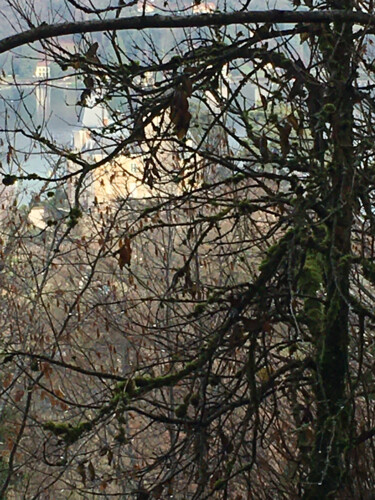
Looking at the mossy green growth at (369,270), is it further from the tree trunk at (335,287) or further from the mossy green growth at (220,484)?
the mossy green growth at (220,484)

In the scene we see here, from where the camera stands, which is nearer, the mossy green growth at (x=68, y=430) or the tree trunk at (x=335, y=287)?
the mossy green growth at (x=68, y=430)

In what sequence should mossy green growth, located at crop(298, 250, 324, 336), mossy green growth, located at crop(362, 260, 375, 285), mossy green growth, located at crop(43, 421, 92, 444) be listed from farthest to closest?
1. mossy green growth, located at crop(298, 250, 324, 336)
2. mossy green growth, located at crop(362, 260, 375, 285)
3. mossy green growth, located at crop(43, 421, 92, 444)

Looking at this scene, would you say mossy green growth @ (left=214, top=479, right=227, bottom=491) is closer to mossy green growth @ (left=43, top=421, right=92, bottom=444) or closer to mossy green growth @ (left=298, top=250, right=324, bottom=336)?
mossy green growth @ (left=43, top=421, right=92, bottom=444)

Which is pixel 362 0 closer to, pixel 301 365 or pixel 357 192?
pixel 357 192

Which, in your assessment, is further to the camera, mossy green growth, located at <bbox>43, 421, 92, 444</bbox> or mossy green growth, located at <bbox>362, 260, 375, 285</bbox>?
mossy green growth, located at <bbox>362, 260, 375, 285</bbox>

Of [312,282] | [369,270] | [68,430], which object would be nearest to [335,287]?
[369,270]

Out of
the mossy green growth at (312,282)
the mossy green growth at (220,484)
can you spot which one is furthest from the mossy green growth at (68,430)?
the mossy green growth at (312,282)

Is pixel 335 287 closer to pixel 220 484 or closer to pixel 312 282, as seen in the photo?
pixel 312 282

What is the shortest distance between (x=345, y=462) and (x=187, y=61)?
82.1 inches

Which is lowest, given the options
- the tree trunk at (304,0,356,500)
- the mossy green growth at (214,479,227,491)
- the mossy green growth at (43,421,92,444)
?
the mossy green growth at (214,479,227,491)

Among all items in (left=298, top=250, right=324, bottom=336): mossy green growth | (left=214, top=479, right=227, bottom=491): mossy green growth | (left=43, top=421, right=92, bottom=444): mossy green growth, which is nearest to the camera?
(left=43, top=421, right=92, bottom=444): mossy green growth

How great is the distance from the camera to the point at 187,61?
13.9 feet

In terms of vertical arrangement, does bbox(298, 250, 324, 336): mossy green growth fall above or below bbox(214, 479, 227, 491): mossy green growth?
→ above

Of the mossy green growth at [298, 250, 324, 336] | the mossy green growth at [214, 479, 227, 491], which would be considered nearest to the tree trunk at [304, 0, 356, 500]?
the mossy green growth at [298, 250, 324, 336]
